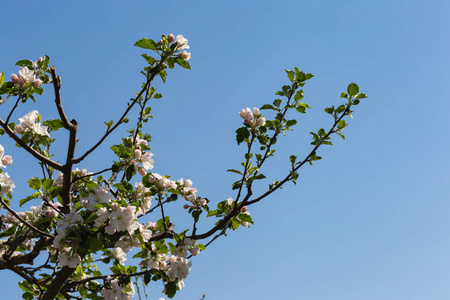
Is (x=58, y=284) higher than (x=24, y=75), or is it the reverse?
(x=24, y=75)

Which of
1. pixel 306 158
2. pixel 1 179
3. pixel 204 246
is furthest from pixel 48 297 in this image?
pixel 306 158

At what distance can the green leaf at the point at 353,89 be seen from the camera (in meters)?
3.14

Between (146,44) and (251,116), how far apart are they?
87 cm

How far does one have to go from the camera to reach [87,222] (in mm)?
2713

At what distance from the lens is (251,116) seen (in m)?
3.12

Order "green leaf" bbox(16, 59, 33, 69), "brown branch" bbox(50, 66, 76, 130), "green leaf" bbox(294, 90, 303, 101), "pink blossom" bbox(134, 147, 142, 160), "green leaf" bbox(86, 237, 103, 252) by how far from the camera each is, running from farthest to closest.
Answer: "green leaf" bbox(16, 59, 33, 69), "green leaf" bbox(294, 90, 303, 101), "pink blossom" bbox(134, 147, 142, 160), "brown branch" bbox(50, 66, 76, 130), "green leaf" bbox(86, 237, 103, 252)

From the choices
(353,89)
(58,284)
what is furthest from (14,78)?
(353,89)

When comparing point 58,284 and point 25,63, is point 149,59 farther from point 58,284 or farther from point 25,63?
point 58,284

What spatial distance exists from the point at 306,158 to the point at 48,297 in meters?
2.19

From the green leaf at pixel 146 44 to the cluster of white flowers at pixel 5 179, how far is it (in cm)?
116

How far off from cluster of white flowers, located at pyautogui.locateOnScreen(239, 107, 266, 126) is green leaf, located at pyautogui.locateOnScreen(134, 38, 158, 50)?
0.76 meters

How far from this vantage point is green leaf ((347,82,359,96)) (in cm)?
314

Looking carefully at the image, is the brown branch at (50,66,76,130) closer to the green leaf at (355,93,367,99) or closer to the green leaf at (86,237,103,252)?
the green leaf at (86,237,103,252)

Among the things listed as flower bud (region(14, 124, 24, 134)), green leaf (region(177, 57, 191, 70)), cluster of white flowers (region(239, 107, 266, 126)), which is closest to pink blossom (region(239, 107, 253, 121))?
cluster of white flowers (region(239, 107, 266, 126))
